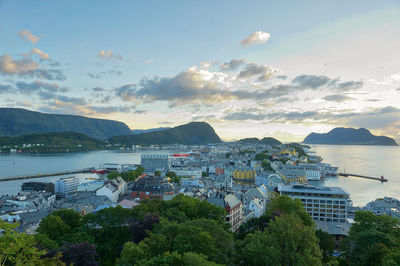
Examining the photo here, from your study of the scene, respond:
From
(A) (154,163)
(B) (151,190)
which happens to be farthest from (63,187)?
(A) (154,163)

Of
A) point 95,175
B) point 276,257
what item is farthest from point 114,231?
point 95,175

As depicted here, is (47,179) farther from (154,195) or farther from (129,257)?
(129,257)

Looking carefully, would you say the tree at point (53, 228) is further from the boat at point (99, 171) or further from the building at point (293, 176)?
the boat at point (99, 171)

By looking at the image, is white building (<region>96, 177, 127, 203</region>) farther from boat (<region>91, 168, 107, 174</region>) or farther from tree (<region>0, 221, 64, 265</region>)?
boat (<region>91, 168, 107, 174</region>)

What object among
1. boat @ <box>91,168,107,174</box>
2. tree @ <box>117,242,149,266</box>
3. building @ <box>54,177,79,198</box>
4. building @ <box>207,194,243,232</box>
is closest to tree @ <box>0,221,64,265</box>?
tree @ <box>117,242,149,266</box>

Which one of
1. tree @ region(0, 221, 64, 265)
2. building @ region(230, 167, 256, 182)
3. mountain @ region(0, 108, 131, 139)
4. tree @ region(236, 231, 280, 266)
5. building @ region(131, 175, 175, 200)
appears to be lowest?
building @ region(230, 167, 256, 182)

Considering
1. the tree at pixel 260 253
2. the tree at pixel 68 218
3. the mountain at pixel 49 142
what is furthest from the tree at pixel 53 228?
the mountain at pixel 49 142
